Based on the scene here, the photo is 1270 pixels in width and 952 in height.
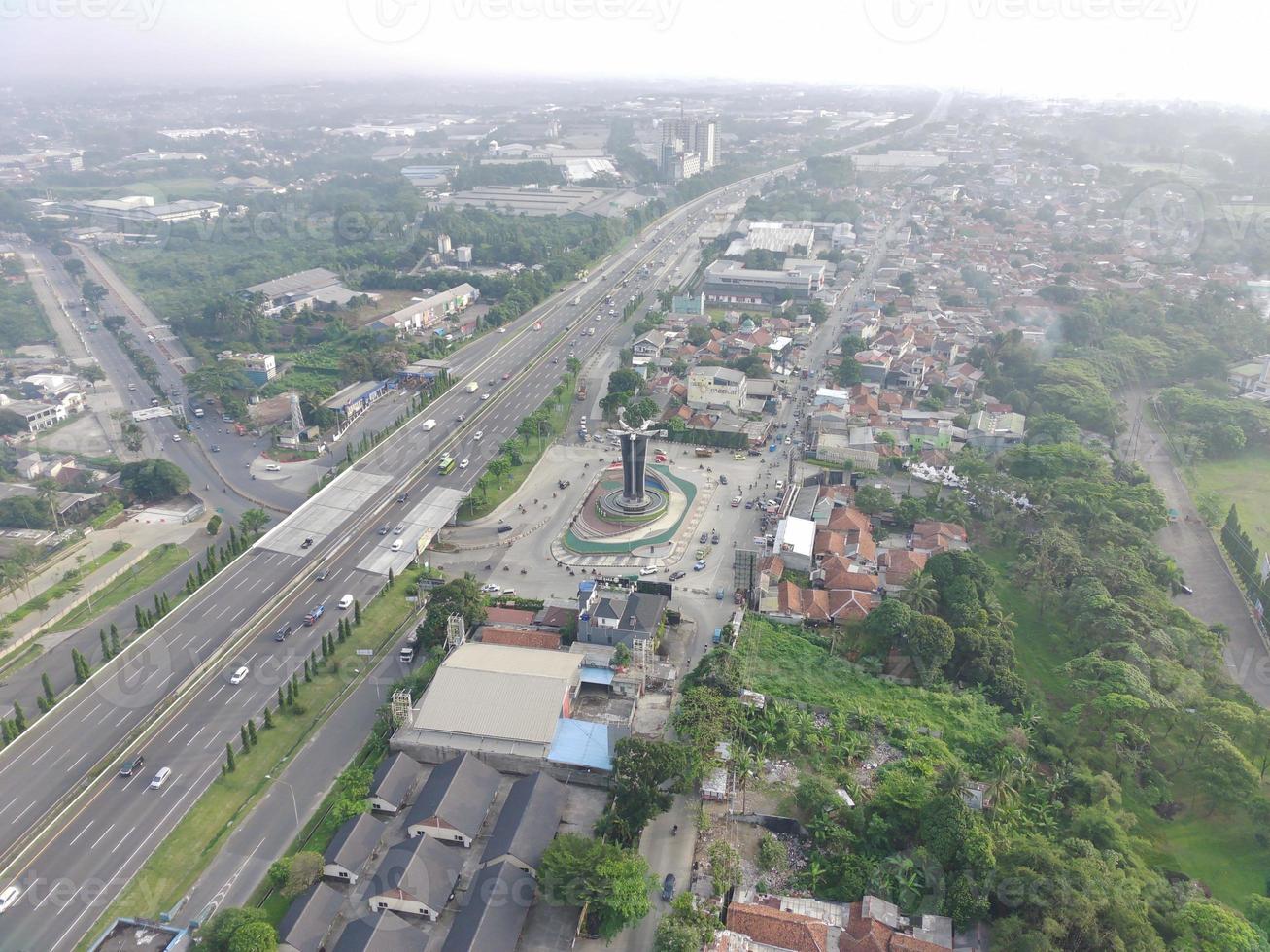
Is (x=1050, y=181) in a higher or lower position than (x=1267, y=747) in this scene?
higher

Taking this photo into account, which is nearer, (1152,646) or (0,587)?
(1152,646)

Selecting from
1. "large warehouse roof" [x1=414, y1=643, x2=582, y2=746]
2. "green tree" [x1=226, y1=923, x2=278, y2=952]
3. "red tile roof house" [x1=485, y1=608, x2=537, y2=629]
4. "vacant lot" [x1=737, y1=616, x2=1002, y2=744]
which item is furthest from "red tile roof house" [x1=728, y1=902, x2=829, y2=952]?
"red tile roof house" [x1=485, y1=608, x2=537, y2=629]

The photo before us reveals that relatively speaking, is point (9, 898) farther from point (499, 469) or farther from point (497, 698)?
point (499, 469)

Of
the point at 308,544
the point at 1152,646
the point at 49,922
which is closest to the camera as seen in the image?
the point at 49,922

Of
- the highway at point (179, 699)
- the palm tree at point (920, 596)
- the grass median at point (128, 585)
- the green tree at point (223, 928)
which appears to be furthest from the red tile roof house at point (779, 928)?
the grass median at point (128, 585)

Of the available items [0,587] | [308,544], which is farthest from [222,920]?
[0,587]

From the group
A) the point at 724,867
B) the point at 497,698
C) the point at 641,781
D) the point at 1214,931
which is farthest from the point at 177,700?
the point at 1214,931

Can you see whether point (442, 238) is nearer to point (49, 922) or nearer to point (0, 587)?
point (0, 587)

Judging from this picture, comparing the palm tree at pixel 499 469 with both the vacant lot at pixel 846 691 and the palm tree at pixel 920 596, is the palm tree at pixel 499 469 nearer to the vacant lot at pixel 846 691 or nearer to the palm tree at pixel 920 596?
the vacant lot at pixel 846 691
